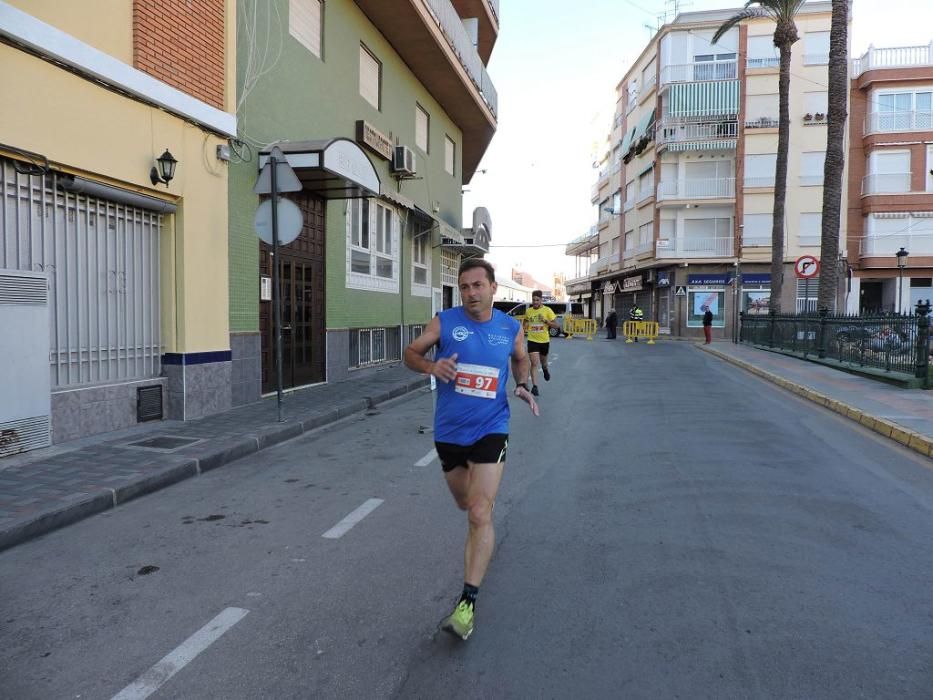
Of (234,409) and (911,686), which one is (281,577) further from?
(234,409)

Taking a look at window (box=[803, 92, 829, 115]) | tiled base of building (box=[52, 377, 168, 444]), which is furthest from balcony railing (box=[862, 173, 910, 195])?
tiled base of building (box=[52, 377, 168, 444])

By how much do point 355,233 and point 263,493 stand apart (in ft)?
30.8

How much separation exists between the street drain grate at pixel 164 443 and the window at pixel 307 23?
23.9ft

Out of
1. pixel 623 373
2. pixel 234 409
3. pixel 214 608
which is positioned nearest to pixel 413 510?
pixel 214 608

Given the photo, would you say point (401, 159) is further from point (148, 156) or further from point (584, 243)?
point (584, 243)

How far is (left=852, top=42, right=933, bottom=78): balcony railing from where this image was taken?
116 ft

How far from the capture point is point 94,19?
706 cm

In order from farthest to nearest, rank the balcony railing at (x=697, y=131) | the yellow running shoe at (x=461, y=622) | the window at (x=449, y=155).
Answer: the balcony railing at (x=697, y=131), the window at (x=449, y=155), the yellow running shoe at (x=461, y=622)

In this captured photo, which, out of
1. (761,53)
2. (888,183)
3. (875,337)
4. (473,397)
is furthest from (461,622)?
(761,53)

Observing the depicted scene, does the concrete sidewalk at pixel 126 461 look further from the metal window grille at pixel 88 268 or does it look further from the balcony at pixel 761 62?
the balcony at pixel 761 62

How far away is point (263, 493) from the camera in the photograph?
5.63 meters

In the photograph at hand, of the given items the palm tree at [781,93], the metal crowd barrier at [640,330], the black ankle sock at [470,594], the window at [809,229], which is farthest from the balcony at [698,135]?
the black ankle sock at [470,594]

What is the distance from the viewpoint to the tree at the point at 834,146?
17953 millimetres

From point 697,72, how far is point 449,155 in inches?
966
